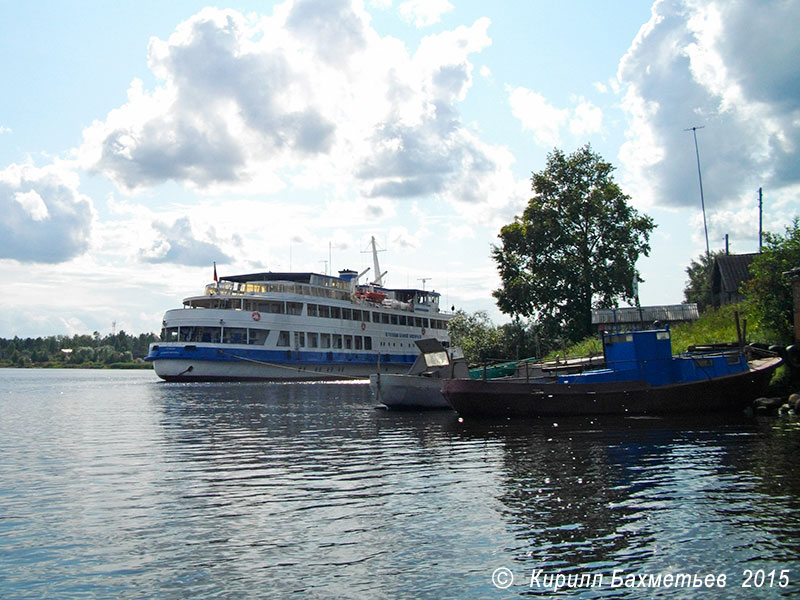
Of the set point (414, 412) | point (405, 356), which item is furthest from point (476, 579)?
point (405, 356)

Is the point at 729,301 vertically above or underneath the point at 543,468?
above

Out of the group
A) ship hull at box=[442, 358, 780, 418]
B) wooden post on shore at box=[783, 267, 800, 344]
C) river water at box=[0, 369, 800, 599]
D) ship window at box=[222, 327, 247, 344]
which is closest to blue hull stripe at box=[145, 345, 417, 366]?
ship window at box=[222, 327, 247, 344]

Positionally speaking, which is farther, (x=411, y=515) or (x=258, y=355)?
(x=258, y=355)

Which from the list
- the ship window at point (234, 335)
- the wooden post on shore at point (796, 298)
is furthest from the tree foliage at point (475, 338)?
the wooden post on shore at point (796, 298)

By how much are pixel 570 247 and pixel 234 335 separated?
1121 inches

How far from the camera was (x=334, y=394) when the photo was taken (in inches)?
1822

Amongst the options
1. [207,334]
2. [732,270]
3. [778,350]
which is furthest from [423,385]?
[207,334]

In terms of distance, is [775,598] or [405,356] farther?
[405,356]

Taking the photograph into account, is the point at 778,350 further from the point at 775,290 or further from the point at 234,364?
the point at 234,364

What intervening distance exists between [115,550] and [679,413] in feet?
68.9

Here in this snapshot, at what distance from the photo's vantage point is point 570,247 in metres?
54.4

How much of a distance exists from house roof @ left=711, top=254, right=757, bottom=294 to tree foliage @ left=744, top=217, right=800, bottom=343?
19576 mm

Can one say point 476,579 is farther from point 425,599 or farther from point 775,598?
point 775,598

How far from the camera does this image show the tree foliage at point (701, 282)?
60.9 m
